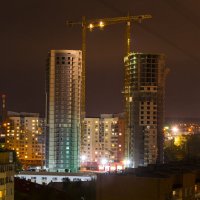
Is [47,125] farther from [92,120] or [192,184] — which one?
[192,184]

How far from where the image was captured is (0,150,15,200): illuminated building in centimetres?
952

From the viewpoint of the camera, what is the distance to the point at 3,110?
2925 cm

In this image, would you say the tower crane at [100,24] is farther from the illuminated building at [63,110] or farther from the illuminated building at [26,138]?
the illuminated building at [26,138]

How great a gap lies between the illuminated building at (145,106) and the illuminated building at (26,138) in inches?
238

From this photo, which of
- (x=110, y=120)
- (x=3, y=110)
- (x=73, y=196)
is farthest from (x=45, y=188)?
(x=3, y=110)

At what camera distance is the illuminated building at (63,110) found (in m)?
21.8

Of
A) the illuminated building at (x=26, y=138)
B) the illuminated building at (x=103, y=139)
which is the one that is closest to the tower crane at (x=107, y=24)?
the illuminated building at (x=103, y=139)

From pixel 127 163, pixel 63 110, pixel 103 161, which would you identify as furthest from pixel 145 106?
pixel 103 161

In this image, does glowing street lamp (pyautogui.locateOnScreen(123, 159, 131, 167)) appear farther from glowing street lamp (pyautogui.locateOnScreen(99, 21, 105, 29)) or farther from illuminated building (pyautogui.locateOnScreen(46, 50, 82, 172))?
glowing street lamp (pyautogui.locateOnScreen(99, 21, 105, 29))

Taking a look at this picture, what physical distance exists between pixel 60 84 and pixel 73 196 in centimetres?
921

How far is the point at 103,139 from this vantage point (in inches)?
1042

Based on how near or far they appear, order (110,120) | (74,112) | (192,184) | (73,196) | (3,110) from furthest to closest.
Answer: (3,110), (110,120), (74,112), (73,196), (192,184)

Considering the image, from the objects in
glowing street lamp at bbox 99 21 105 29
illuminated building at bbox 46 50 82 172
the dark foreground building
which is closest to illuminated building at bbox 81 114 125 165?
illuminated building at bbox 46 50 82 172

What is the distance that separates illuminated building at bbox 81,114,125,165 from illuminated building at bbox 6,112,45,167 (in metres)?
2.29
